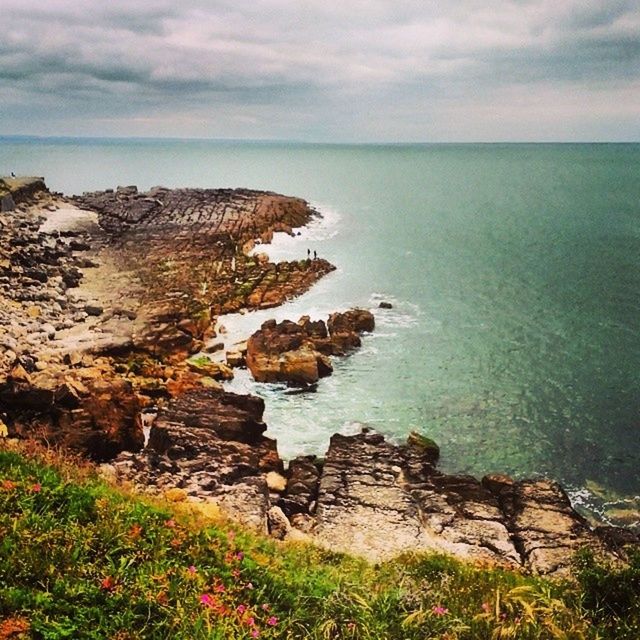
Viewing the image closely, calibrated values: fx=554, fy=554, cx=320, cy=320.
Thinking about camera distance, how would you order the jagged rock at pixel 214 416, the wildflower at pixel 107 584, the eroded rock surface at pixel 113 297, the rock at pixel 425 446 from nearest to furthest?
the wildflower at pixel 107 584 → the eroded rock surface at pixel 113 297 → the jagged rock at pixel 214 416 → the rock at pixel 425 446

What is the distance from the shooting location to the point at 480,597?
899 centimetres

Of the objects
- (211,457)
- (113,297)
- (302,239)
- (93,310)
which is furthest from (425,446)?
(302,239)

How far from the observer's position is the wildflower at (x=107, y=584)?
7270 millimetres

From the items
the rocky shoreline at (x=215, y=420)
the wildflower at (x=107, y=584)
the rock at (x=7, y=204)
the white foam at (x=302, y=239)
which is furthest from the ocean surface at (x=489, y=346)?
the rock at (x=7, y=204)

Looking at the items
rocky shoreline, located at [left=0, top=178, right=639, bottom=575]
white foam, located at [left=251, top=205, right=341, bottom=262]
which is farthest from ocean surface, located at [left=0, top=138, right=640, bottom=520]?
rocky shoreline, located at [left=0, top=178, right=639, bottom=575]

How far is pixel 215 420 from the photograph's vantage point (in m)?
20.0

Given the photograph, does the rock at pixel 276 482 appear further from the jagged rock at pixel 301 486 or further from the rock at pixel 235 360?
the rock at pixel 235 360

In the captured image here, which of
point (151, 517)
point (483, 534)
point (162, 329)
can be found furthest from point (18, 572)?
point (162, 329)

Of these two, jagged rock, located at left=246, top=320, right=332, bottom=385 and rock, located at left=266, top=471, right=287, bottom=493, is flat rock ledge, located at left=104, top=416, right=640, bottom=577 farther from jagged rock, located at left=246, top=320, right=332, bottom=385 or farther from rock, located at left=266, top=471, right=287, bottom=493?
jagged rock, located at left=246, top=320, right=332, bottom=385

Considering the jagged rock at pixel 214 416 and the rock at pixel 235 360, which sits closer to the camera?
the jagged rock at pixel 214 416

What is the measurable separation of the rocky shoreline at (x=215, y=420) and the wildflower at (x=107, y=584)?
6855mm

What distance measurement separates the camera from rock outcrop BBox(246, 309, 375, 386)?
92.6ft

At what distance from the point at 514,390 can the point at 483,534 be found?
13287 mm

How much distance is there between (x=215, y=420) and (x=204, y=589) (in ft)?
40.6
